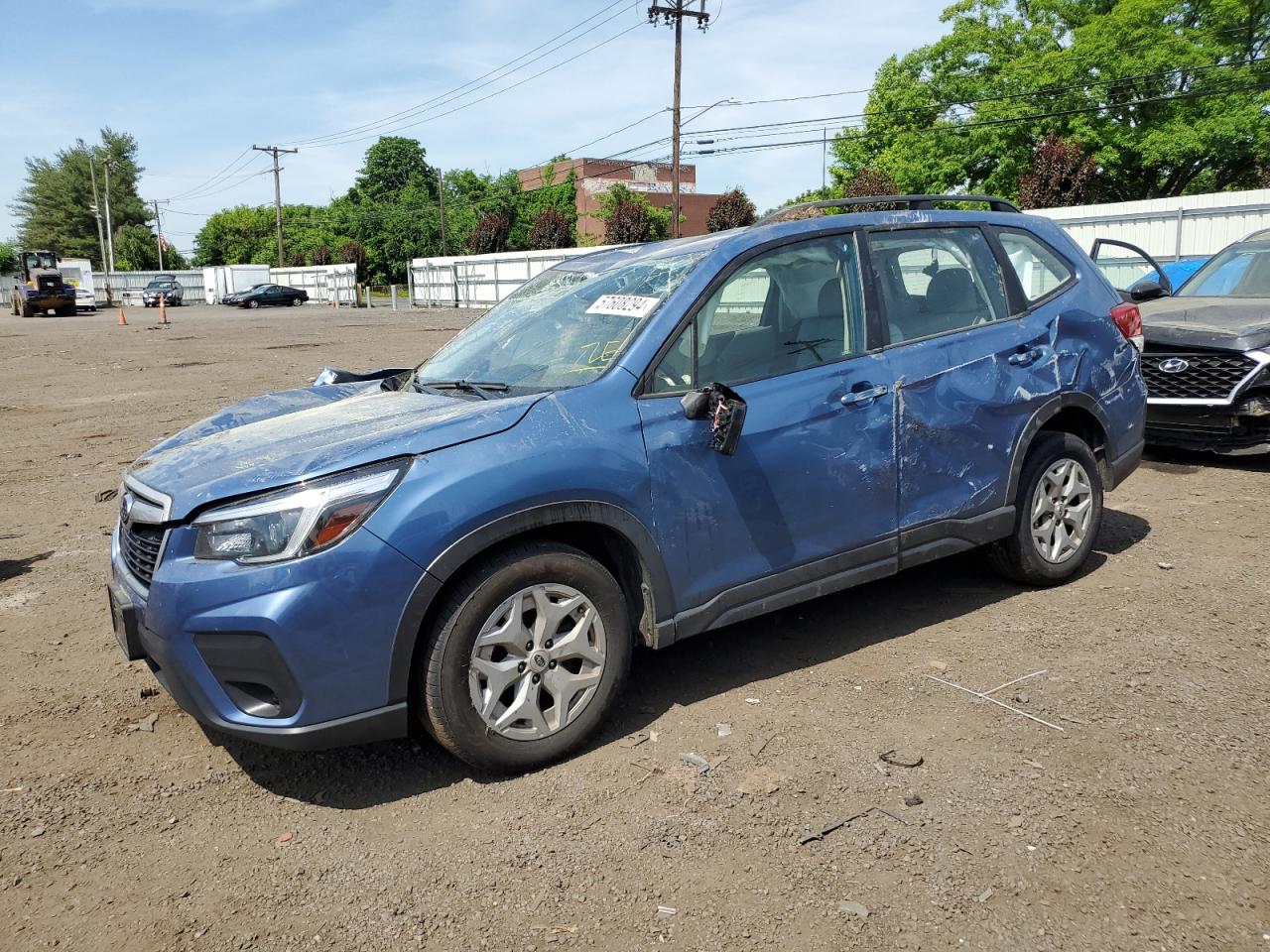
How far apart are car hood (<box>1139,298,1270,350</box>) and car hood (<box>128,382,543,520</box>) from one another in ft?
19.4

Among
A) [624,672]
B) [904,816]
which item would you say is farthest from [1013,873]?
[624,672]

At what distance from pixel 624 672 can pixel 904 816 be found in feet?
3.44

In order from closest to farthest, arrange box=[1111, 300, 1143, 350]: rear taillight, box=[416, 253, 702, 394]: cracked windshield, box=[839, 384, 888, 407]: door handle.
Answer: box=[416, 253, 702, 394]: cracked windshield < box=[839, 384, 888, 407]: door handle < box=[1111, 300, 1143, 350]: rear taillight

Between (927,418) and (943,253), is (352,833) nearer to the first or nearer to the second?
(927,418)

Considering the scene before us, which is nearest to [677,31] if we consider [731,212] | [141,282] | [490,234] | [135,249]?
[731,212]

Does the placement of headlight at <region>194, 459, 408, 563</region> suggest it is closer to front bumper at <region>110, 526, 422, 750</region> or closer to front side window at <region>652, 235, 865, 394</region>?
front bumper at <region>110, 526, 422, 750</region>

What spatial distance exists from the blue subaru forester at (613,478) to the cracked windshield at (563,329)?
19 millimetres

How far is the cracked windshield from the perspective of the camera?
3771mm

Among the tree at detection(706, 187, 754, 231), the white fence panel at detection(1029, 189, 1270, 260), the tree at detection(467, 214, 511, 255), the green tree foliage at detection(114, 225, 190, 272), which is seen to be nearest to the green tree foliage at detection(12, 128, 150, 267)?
the green tree foliage at detection(114, 225, 190, 272)

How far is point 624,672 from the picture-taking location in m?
3.53

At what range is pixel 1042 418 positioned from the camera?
182 inches

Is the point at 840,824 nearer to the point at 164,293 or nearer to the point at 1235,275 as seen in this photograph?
the point at 1235,275

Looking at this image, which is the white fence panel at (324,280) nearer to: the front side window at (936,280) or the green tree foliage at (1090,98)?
the green tree foliage at (1090,98)

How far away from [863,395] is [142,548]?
2711mm
